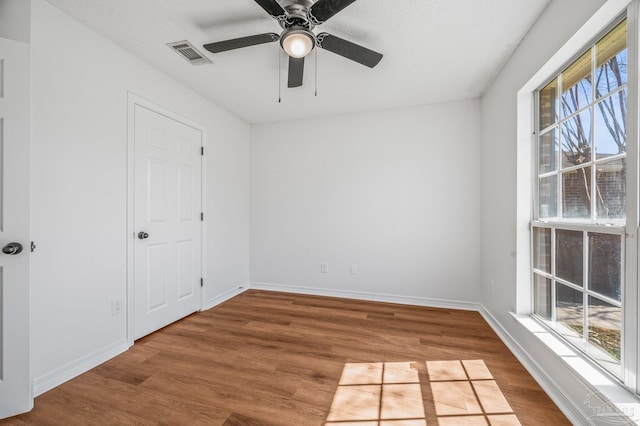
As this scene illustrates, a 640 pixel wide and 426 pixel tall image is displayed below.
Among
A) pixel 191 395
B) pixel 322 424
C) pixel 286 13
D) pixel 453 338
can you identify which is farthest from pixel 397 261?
pixel 286 13

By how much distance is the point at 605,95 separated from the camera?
1424mm

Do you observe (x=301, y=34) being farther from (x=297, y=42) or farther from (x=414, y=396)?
(x=414, y=396)

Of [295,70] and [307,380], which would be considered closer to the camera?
[307,380]

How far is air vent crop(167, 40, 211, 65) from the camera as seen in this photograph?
214 cm

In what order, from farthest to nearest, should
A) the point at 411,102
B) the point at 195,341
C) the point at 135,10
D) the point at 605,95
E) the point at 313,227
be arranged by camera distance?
the point at 313,227 → the point at 411,102 → the point at 195,341 → the point at 135,10 → the point at 605,95

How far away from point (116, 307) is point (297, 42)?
246cm

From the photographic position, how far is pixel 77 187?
1.92 metres

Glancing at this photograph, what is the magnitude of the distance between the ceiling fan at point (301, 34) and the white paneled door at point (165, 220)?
119 cm

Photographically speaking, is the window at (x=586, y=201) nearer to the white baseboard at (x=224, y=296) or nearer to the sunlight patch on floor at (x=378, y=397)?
the sunlight patch on floor at (x=378, y=397)

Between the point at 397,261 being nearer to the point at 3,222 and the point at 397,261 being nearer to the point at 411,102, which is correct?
the point at 411,102

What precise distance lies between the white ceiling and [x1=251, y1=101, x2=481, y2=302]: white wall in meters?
0.44

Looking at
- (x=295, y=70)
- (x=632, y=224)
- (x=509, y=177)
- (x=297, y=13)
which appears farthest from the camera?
(x=509, y=177)

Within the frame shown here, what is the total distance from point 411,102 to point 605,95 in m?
1.97

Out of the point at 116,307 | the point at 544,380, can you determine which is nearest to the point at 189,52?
the point at 116,307
